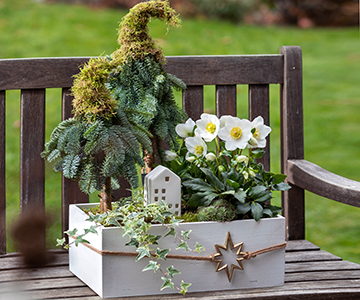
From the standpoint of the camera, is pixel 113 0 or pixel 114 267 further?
pixel 113 0

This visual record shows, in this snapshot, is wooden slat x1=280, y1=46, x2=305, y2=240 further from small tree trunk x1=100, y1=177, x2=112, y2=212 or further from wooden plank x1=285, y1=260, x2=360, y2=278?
small tree trunk x1=100, y1=177, x2=112, y2=212

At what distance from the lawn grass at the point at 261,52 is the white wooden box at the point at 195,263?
1577 mm

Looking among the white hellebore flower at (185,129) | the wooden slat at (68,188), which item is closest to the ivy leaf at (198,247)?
the white hellebore flower at (185,129)

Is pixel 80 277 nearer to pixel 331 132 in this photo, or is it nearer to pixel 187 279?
pixel 187 279

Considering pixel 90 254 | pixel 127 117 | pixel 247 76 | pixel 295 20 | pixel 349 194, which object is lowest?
pixel 90 254

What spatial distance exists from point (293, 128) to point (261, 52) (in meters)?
3.49

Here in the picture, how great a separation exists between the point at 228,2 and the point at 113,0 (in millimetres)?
1617

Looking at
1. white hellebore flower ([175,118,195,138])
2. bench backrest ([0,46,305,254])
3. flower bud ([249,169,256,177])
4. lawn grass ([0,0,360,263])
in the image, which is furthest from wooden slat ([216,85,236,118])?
lawn grass ([0,0,360,263])

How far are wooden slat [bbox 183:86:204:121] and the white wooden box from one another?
0.60 meters

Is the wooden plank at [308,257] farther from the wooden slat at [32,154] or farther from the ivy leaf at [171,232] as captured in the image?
the wooden slat at [32,154]

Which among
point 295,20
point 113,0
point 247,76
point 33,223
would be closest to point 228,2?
point 295,20

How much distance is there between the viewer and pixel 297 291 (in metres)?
1.32

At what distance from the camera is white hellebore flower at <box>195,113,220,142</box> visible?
4.54 feet

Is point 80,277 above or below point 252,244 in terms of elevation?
below
